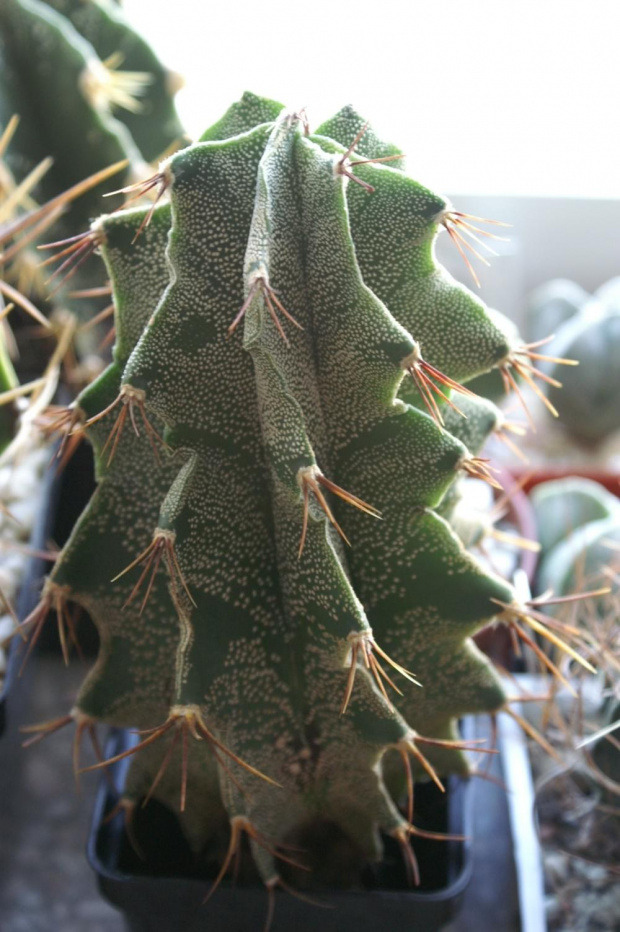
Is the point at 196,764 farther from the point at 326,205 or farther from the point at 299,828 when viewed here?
the point at 326,205

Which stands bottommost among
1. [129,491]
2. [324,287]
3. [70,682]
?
[70,682]

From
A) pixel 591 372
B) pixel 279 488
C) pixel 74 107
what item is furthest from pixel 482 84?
pixel 279 488

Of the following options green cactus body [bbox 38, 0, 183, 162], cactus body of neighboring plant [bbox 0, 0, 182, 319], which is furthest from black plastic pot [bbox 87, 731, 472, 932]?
green cactus body [bbox 38, 0, 183, 162]

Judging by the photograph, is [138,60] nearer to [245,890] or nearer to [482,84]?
[482,84]

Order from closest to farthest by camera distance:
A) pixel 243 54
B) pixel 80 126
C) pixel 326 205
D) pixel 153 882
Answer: pixel 326 205 < pixel 153 882 < pixel 80 126 < pixel 243 54

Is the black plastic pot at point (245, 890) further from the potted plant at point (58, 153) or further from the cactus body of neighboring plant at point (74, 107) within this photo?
the cactus body of neighboring plant at point (74, 107)

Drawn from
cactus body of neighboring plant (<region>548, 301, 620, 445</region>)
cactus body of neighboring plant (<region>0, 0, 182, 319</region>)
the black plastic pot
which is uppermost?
cactus body of neighboring plant (<region>0, 0, 182, 319</region>)

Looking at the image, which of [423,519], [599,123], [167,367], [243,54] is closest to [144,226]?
[167,367]

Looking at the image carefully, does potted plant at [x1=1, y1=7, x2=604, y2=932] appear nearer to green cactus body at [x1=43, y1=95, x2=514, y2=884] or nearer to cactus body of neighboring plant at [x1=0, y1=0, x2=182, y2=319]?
green cactus body at [x1=43, y1=95, x2=514, y2=884]
